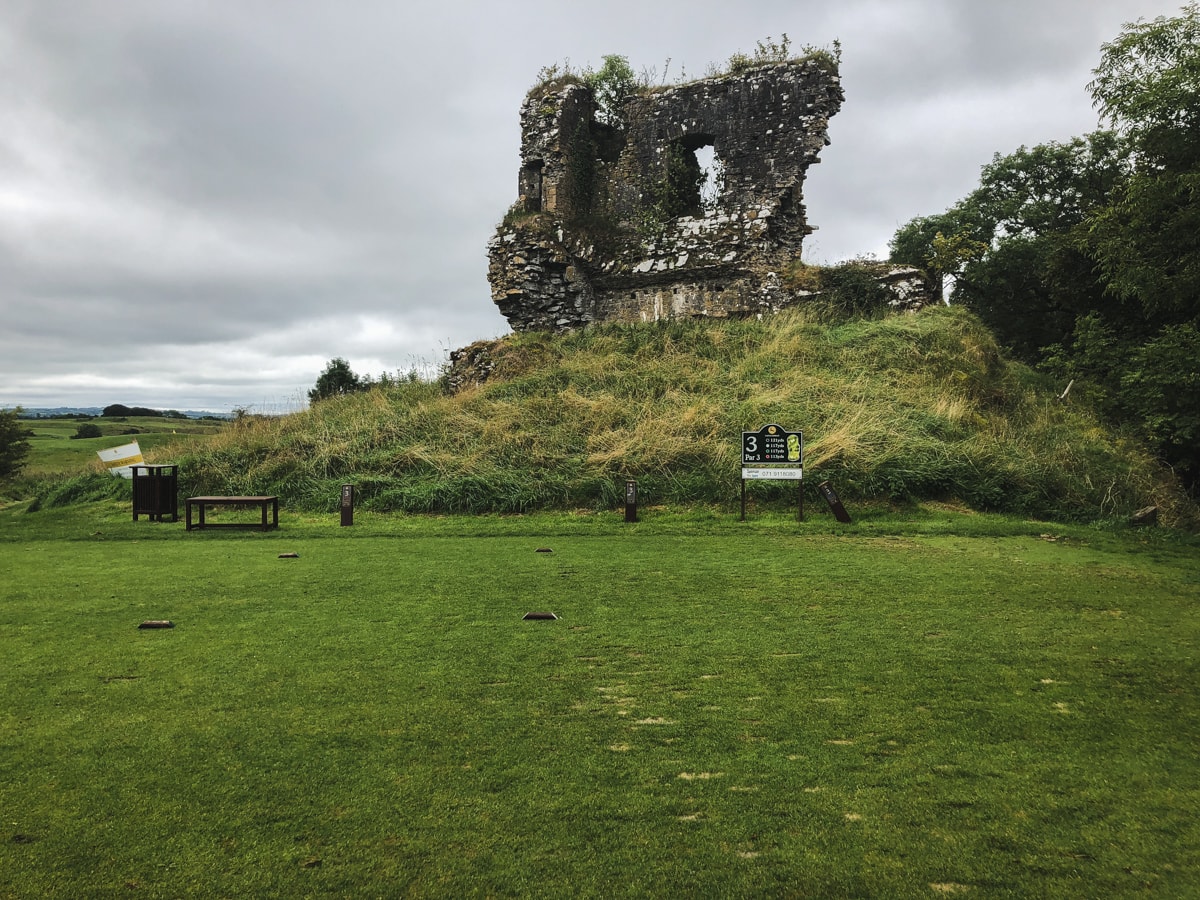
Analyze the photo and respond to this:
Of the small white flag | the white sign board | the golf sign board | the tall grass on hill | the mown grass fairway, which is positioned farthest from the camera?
the small white flag

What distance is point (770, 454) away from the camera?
35.5 ft

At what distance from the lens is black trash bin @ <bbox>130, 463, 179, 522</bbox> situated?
11.8 m

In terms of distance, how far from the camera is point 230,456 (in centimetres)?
1477

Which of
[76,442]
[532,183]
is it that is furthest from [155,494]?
[76,442]

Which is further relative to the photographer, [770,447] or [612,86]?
[612,86]

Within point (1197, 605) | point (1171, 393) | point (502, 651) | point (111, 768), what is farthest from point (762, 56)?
point (111, 768)

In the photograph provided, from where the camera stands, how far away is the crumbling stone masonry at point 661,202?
65.3 ft

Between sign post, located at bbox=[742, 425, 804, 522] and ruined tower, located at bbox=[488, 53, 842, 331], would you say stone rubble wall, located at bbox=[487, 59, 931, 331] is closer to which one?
ruined tower, located at bbox=[488, 53, 842, 331]

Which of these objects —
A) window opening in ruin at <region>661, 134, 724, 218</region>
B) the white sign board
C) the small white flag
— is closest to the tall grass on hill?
the white sign board

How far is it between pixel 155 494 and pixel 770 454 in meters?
9.84

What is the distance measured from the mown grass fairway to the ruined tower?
15366 millimetres

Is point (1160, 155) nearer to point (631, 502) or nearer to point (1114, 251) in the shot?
point (1114, 251)

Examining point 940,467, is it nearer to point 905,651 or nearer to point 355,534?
point 905,651

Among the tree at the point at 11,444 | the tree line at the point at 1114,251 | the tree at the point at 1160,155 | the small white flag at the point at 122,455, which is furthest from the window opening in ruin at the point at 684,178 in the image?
the tree at the point at 11,444
